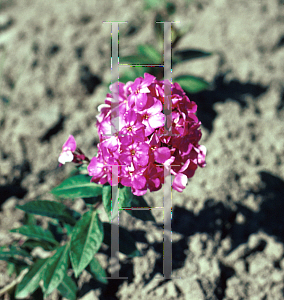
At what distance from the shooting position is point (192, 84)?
111 inches

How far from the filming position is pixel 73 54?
3.32 meters

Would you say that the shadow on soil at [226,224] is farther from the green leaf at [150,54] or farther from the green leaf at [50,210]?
the green leaf at [150,54]

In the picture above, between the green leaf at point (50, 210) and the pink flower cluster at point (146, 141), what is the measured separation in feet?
1.68

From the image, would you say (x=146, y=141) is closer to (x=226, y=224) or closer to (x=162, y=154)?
(x=162, y=154)

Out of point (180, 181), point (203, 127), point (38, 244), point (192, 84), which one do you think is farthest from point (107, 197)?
point (192, 84)

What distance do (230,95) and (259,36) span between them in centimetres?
92

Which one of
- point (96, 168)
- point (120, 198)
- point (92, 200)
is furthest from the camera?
point (92, 200)

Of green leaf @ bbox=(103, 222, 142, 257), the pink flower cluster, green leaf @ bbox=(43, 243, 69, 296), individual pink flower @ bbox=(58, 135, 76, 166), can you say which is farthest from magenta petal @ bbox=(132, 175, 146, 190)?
green leaf @ bbox=(43, 243, 69, 296)

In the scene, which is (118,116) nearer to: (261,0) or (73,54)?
(73,54)

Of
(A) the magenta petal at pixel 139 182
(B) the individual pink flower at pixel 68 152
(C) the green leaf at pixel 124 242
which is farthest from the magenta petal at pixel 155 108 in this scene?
(C) the green leaf at pixel 124 242

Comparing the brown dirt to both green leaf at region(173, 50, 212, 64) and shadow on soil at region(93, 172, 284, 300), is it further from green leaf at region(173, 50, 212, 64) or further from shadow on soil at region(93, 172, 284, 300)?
green leaf at region(173, 50, 212, 64)

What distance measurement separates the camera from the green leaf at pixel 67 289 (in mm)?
1910

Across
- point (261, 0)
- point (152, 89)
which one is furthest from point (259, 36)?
point (152, 89)

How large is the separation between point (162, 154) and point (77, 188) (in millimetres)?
651
